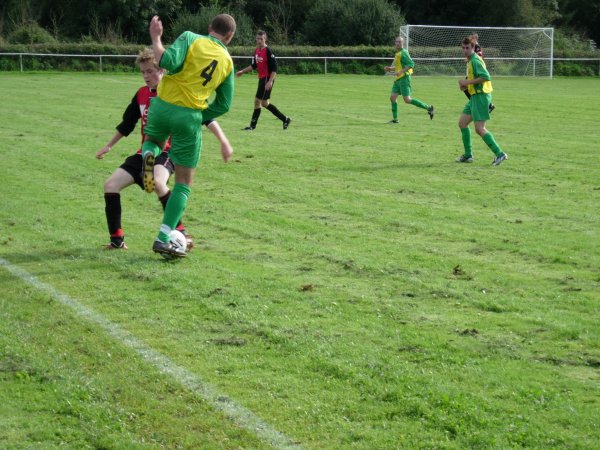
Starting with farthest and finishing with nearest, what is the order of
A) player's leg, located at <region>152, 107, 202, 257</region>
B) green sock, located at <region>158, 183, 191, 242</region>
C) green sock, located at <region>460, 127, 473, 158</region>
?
1. green sock, located at <region>460, 127, 473, 158</region>
2. green sock, located at <region>158, 183, 191, 242</region>
3. player's leg, located at <region>152, 107, 202, 257</region>

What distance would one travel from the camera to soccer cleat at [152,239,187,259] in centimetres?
759

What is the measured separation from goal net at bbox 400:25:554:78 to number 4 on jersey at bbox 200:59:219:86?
36689 millimetres

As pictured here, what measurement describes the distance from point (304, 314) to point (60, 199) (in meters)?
5.17

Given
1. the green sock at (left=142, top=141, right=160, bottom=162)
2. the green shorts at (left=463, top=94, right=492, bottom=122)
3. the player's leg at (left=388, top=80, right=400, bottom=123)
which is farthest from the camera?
the player's leg at (left=388, top=80, right=400, bottom=123)

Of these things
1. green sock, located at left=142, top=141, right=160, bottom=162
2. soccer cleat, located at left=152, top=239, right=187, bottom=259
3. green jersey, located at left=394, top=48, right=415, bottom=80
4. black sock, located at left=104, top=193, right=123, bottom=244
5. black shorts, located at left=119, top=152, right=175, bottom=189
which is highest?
green jersey, located at left=394, top=48, right=415, bottom=80

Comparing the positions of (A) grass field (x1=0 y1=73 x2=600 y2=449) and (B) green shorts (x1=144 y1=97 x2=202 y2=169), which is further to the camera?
(B) green shorts (x1=144 y1=97 x2=202 y2=169)

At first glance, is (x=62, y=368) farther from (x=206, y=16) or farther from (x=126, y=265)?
(x=206, y=16)

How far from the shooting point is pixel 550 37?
154ft

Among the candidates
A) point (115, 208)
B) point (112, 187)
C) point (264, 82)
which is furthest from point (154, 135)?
point (264, 82)

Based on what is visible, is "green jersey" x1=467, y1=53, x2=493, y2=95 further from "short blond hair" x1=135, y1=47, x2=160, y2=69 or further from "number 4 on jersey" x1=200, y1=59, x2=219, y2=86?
"number 4 on jersey" x1=200, y1=59, x2=219, y2=86

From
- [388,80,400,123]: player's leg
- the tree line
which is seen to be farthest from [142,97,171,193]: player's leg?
the tree line

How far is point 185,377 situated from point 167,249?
2.66 meters

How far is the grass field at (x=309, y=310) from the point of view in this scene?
14.8 feet

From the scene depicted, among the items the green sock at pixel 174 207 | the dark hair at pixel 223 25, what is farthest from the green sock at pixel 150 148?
the dark hair at pixel 223 25
